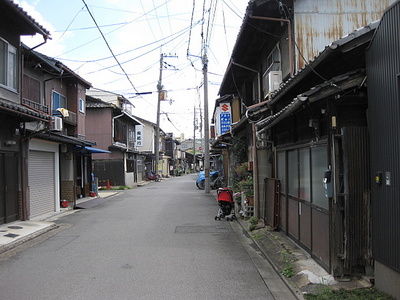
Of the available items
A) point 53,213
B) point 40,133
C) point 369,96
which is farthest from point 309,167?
point 53,213

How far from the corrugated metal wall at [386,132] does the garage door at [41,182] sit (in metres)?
11.8

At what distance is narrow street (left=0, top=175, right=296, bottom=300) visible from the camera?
519 centimetres

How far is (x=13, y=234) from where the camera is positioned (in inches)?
→ 372

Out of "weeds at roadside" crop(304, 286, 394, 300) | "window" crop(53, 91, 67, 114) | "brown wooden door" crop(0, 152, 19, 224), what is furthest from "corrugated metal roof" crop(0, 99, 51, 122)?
"weeds at roadside" crop(304, 286, 394, 300)

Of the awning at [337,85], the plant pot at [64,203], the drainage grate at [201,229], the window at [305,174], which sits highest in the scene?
the awning at [337,85]

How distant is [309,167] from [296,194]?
1141 millimetres

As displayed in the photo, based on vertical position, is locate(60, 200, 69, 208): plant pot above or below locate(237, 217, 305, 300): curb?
above

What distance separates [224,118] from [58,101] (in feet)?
28.6

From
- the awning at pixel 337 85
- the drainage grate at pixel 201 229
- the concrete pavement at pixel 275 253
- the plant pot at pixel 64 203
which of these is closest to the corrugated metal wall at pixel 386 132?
the awning at pixel 337 85

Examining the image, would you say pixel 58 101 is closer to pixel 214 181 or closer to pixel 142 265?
pixel 142 265

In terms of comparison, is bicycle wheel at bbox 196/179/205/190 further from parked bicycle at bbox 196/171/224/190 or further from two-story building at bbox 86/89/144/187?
two-story building at bbox 86/89/144/187

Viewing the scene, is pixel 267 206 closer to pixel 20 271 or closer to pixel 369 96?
pixel 369 96

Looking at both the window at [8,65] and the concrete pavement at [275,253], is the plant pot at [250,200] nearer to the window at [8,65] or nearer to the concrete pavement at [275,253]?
the concrete pavement at [275,253]

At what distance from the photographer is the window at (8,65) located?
11016mm
